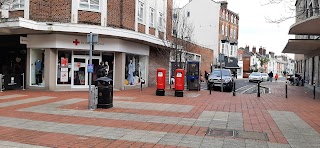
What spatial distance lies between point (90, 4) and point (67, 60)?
3.76 metres

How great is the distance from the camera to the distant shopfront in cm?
1789

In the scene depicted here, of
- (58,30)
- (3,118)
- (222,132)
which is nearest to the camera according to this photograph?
(222,132)

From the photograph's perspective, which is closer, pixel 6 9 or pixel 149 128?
pixel 149 128

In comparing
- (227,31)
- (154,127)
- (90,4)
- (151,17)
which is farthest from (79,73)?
(227,31)

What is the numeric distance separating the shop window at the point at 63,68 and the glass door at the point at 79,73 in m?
0.33

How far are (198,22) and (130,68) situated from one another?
1262 inches

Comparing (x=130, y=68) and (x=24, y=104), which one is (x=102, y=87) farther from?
(x=130, y=68)

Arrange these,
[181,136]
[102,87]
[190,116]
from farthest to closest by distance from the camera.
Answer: [102,87], [190,116], [181,136]

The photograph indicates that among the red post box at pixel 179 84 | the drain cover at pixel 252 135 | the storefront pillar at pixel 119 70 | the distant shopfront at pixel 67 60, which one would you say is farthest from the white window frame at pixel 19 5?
the drain cover at pixel 252 135

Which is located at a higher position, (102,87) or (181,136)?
(102,87)

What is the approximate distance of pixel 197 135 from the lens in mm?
7027

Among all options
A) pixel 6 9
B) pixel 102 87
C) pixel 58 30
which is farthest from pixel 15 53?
pixel 102 87

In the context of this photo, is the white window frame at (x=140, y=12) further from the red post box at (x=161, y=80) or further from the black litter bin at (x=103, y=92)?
the black litter bin at (x=103, y=92)

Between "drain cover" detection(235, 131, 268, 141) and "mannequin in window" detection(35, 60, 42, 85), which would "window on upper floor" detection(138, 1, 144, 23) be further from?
"drain cover" detection(235, 131, 268, 141)
